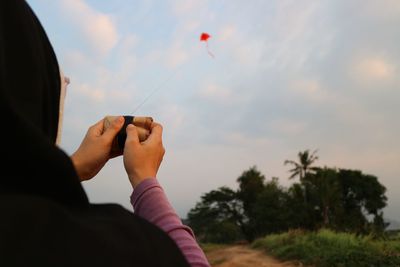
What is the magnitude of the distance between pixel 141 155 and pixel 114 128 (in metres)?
0.14

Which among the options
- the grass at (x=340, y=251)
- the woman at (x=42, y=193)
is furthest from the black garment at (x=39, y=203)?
the grass at (x=340, y=251)

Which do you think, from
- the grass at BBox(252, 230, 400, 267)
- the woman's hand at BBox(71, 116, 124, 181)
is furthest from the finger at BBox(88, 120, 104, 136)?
the grass at BBox(252, 230, 400, 267)

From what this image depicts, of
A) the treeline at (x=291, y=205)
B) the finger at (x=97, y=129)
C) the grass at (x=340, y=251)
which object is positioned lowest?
the grass at (x=340, y=251)

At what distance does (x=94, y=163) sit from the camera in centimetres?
123

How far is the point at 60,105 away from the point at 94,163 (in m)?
0.34

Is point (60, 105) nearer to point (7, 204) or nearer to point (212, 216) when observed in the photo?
point (7, 204)

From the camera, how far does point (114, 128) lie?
1192mm

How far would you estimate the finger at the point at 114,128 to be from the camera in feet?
3.89

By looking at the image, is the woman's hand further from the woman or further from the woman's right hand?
the woman

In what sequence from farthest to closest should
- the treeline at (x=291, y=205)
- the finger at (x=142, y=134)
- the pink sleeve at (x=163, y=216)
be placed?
the treeline at (x=291, y=205) → the finger at (x=142, y=134) → the pink sleeve at (x=163, y=216)

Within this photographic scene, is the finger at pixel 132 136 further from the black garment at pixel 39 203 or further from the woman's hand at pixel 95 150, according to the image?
the black garment at pixel 39 203

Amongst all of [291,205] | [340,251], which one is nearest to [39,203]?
[340,251]

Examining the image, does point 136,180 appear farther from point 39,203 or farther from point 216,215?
point 216,215

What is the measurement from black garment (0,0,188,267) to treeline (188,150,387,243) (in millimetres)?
29084
